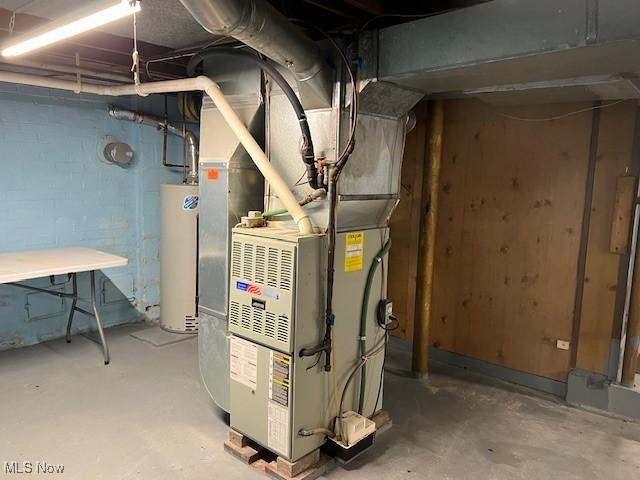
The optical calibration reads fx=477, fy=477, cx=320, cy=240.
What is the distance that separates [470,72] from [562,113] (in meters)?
1.60

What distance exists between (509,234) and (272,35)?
245 centimetres

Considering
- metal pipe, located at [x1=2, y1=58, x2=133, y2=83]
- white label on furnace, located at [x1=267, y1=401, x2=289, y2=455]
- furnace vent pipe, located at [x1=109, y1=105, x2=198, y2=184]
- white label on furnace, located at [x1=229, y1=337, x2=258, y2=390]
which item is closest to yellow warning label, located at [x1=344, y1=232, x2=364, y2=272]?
white label on furnace, located at [x1=229, y1=337, x2=258, y2=390]

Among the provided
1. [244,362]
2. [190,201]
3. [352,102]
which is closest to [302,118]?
[352,102]

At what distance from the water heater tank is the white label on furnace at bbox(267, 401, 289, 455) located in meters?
2.14

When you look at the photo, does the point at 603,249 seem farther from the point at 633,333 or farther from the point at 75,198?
the point at 75,198

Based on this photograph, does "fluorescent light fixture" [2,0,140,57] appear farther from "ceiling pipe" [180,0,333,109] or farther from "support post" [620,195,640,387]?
"support post" [620,195,640,387]

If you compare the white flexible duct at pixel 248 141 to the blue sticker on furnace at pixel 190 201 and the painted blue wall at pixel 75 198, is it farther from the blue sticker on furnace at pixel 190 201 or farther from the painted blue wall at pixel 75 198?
the painted blue wall at pixel 75 198

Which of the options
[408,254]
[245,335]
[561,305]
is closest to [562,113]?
[561,305]

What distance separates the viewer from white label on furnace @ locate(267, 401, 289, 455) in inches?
92.0

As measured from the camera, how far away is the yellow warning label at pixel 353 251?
253cm

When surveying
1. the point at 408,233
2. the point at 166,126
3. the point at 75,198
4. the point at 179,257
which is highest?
the point at 166,126

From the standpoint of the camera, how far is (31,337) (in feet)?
13.0

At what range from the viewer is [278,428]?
7.77 ft

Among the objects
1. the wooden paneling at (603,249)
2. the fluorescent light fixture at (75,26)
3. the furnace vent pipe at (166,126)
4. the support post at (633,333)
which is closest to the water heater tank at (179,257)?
the furnace vent pipe at (166,126)
